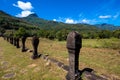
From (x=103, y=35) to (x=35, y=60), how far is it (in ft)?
344

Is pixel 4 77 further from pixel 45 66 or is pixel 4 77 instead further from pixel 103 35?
pixel 103 35

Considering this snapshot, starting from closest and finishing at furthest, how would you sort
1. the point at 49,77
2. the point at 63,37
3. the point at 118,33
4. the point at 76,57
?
the point at 76,57
the point at 49,77
the point at 118,33
the point at 63,37

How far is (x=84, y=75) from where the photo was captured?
307 inches

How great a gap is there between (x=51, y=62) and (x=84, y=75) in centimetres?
438

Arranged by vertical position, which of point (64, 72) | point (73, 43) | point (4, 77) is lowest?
point (4, 77)

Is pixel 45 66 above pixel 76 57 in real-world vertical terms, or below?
below

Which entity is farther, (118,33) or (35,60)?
(118,33)

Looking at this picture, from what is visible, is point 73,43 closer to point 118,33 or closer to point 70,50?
point 70,50

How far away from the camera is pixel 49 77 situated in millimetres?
9719

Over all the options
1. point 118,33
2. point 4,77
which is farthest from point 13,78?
point 118,33

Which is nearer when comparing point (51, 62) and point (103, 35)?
point (51, 62)

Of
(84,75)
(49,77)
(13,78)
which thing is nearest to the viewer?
(84,75)

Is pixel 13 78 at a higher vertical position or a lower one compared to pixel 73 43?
lower

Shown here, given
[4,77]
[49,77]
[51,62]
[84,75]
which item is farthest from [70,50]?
[4,77]
